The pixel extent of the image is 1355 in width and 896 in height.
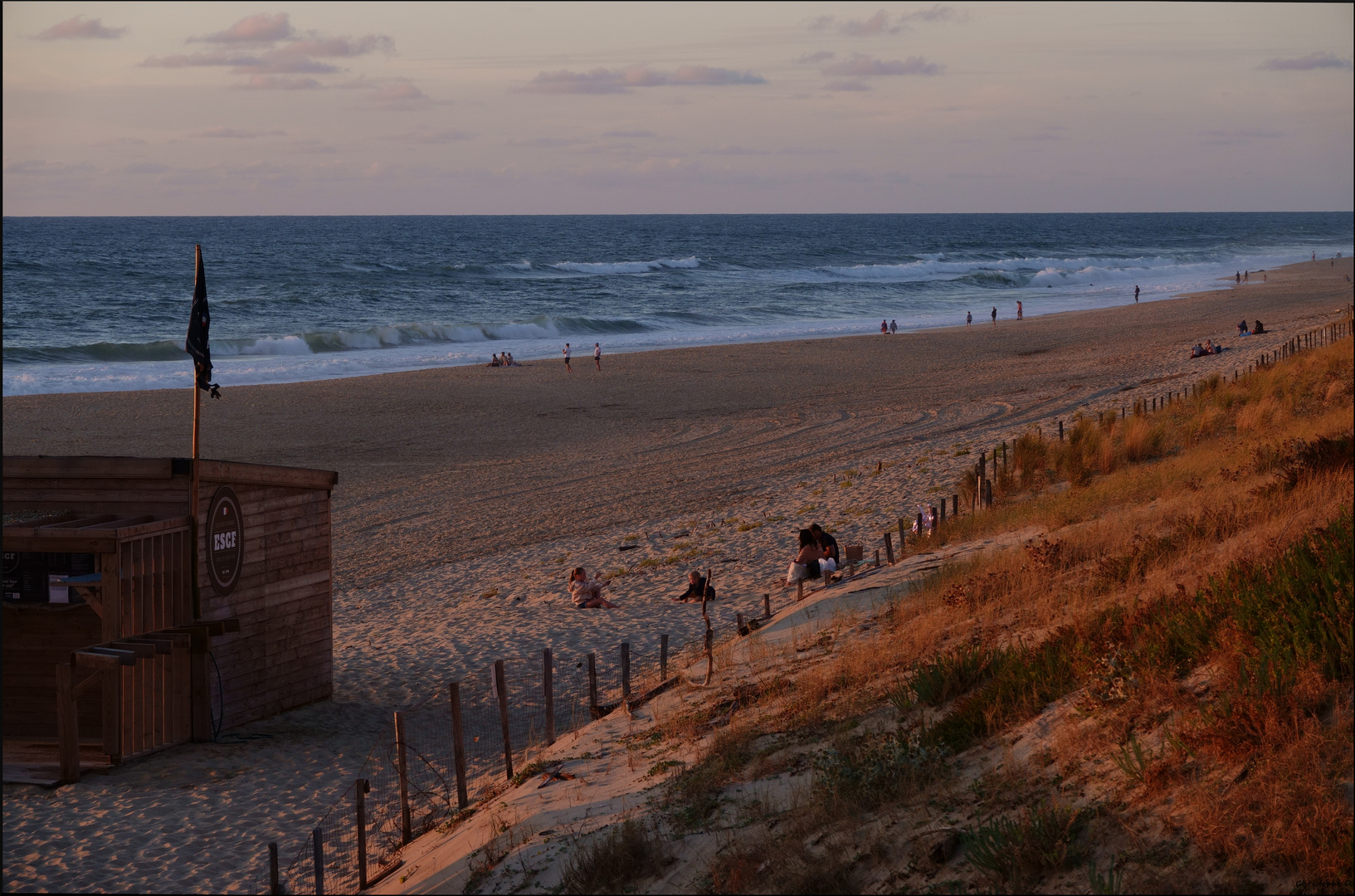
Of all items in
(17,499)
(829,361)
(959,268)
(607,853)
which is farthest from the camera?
(959,268)

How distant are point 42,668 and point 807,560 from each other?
26.7 feet

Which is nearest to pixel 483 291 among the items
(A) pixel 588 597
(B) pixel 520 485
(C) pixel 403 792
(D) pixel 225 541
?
(B) pixel 520 485

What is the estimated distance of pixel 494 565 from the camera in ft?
54.9

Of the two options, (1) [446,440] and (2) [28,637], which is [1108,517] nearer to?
(2) [28,637]

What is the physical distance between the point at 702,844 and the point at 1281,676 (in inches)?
118

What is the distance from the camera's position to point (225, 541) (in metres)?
10.2

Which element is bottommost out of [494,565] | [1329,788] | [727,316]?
[494,565]

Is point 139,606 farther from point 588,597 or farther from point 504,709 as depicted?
point 588,597

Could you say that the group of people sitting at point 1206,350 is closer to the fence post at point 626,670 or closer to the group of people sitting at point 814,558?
the group of people sitting at point 814,558

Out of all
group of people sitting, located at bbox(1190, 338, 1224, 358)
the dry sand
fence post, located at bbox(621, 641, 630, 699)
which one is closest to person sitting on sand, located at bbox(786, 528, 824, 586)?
the dry sand

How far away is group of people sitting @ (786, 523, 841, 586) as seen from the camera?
12.9 m

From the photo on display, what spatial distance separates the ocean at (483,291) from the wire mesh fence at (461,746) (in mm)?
28378

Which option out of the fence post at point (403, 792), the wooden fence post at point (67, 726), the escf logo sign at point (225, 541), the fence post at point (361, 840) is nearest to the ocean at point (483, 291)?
the escf logo sign at point (225, 541)

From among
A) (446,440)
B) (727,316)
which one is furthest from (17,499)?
(727,316)
